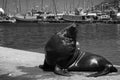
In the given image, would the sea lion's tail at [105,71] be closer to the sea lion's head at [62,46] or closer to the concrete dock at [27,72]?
the concrete dock at [27,72]

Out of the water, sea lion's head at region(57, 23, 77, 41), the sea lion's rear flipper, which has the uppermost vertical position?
sea lion's head at region(57, 23, 77, 41)

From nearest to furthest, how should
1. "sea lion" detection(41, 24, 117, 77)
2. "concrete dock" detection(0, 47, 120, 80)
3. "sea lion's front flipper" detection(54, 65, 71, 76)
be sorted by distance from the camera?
1. "concrete dock" detection(0, 47, 120, 80)
2. "sea lion's front flipper" detection(54, 65, 71, 76)
3. "sea lion" detection(41, 24, 117, 77)

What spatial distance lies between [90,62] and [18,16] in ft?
507

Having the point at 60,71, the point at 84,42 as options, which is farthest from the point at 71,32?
the point at 84,42

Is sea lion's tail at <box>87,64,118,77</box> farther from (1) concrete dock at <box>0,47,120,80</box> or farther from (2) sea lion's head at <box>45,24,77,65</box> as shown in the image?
(2) sea lion's head at <box>45,24,77,65</box>

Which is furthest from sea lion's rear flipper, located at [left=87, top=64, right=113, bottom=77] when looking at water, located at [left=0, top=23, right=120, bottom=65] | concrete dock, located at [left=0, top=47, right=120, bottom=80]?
water, located at [left=0, top=23, right=120, bottom=65]

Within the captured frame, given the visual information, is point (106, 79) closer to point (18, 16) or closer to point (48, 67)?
point (48, 67)

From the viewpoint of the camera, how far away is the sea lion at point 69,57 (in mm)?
8984

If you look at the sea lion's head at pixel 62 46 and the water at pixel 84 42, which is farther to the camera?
the water at pixel 84 42

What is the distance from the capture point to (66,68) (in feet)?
30.0

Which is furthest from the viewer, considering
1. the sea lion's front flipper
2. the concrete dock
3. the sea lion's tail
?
the sea lion's front flipper

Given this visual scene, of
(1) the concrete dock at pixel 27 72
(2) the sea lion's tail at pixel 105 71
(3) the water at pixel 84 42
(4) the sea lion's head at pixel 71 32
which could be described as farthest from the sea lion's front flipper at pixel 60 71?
(3) the water at pixel 84 42

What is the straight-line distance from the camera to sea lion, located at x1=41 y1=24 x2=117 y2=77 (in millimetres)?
8984

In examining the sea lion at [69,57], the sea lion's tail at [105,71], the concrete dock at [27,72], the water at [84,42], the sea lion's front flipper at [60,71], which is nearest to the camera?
the concrete dock at [27,72]
